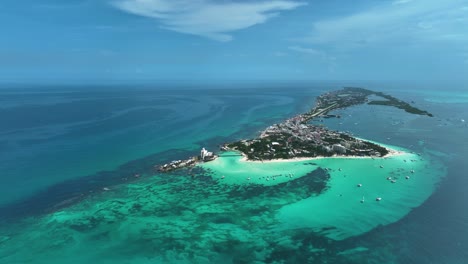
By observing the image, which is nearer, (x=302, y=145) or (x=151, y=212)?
(x=151, y=212)

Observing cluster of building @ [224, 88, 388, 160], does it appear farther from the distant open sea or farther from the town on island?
the distant open sea

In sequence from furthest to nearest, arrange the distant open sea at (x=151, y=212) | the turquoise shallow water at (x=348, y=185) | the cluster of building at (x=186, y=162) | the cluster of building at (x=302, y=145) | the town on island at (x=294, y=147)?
the cluster of building at (x=302, y=145)
the town on island at (x=294, y=147)
the cluster of building at (x=186, y=162)
the turquoise shallow water at (x=348, y=185)
the distant open sea at (x=151, y=212)

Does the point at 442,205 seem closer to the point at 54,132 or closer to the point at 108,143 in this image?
the point at 108,143

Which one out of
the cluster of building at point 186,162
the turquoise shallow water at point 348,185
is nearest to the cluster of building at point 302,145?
the turquoise shallow water at point 348,185

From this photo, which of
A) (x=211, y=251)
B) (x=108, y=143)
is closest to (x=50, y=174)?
(x=108, y=143)

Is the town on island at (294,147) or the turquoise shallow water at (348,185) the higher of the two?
the town on island at (294,147)

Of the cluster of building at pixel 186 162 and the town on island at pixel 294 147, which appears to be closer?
the cluster of building at pixel 186 162

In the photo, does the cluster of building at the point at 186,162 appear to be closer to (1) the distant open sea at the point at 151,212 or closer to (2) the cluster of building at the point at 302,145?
(1) the distant open sea at the point at 151,212

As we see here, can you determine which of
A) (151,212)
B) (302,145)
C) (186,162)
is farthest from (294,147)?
(151,212)

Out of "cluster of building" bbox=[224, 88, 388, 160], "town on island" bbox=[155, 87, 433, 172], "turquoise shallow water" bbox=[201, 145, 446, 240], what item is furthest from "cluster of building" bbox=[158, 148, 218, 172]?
"cluster of building" bbox=[224, 88, 388, 160]

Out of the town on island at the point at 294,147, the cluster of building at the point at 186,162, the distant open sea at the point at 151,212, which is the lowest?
the distant open sea at the point at 151,212

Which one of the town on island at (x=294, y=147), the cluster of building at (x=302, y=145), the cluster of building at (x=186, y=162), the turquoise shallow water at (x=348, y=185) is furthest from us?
the cluster of building at (x=302, y=145)

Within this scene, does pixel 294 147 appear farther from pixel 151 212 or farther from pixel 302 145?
pixel 151 212

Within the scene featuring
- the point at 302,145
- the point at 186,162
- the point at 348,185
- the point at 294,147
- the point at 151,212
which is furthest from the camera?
the point at 302,145
